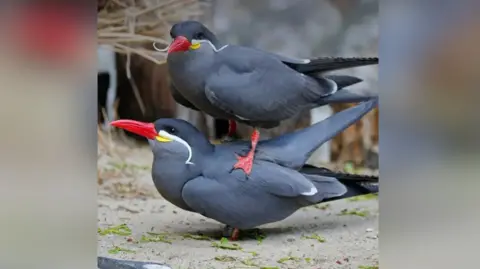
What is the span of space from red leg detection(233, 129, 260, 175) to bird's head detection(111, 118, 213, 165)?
0.06 m

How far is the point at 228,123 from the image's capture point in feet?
4.36

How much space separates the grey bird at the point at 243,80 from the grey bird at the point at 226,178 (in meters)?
0.03

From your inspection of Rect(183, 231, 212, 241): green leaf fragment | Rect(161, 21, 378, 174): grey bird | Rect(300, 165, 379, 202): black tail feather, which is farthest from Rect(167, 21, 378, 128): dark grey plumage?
Rect(183, 231, 212, 241): green leaf fragment

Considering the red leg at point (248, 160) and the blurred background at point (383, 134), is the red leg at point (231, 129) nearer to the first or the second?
the red leg at point (248, 160)

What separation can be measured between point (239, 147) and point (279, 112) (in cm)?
10

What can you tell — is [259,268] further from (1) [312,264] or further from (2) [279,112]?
(2) [279,112]

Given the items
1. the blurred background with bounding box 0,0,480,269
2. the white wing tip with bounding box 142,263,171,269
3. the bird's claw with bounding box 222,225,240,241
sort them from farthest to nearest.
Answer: the bird's claw with bounding box 222,225,240,241 → the white wing tip with bounding box 142,263,171,269 → the blurred background with bounding box 0,0,480,269

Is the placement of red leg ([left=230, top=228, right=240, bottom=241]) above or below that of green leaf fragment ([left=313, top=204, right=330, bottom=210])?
below

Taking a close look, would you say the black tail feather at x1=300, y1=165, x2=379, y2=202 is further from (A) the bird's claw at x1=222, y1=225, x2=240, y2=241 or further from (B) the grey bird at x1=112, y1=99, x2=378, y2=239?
(A) the bird's claw at x1=222, y1=225, x2=240, y2=241

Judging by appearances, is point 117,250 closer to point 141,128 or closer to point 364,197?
point 141,128

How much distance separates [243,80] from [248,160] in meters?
0.15

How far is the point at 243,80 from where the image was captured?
4.02ft

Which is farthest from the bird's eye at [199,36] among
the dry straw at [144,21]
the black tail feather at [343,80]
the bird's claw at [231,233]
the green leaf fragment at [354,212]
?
the green leaf fragment at [354,212]

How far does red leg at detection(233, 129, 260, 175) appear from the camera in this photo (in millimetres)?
1232
